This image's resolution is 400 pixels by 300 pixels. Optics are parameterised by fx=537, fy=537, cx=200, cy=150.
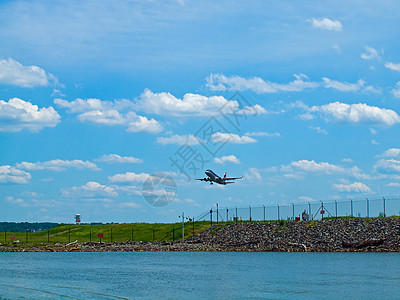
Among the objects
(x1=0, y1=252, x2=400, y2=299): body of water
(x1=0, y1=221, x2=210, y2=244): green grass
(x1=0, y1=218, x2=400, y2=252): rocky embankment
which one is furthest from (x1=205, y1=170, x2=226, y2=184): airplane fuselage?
(x1=0, y1=252, x2=400, y2=299): body of water

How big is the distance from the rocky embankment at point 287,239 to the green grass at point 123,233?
8.60 m

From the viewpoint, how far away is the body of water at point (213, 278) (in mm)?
45531

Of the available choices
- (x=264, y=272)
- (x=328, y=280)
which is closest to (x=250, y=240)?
(x=264, y=272)

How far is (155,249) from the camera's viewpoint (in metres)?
108

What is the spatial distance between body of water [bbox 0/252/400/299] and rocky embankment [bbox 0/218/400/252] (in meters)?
6.22

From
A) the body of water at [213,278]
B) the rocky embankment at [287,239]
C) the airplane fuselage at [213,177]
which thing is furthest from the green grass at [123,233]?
the body of water at [213,278]

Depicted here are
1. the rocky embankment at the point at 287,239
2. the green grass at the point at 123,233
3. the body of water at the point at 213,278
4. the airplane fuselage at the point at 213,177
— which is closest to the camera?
the body of water at the point at 213,278

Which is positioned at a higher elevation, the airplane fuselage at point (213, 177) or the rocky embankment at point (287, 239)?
the airplane fuselage at point (213, 177)

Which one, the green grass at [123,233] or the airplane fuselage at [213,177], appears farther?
the green grass at [123,233]

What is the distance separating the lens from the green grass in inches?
4944

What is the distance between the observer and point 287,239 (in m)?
97.4

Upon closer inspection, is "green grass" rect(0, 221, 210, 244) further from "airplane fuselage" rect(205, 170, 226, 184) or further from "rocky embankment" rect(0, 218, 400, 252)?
"airplane fuselage" rect(205, 170, 226, 184)

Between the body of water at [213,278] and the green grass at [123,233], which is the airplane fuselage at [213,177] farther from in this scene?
the body of water at [213,278]

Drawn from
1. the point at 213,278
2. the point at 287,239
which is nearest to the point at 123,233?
the point at 287,239
